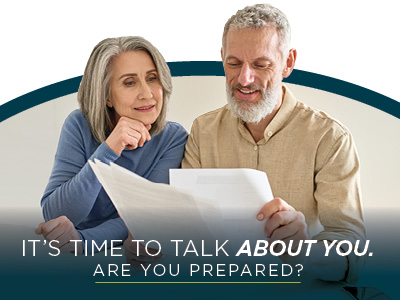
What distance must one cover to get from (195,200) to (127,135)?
318 mm

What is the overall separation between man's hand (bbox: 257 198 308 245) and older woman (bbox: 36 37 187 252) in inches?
13.8

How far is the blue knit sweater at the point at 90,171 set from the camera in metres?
1.44

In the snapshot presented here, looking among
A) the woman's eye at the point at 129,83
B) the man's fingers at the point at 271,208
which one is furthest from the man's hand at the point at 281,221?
the woman's eye at the point at 129,83

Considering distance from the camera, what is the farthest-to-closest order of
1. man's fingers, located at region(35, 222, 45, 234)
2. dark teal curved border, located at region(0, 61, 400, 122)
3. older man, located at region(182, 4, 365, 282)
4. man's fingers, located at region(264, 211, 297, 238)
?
dark teal curved border, located at region(0, 61, 400, 122) < man's fingers, located at region(35, 222, 45, 234) < older man, located at region(182, 4, 365, 282) < man's fingers, located at region(264, 211, 297, 238)

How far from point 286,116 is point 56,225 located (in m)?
0.65

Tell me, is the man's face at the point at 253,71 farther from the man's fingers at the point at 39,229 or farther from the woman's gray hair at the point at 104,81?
the man's fingers at the point at 39,229

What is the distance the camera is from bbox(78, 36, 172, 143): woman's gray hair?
1510 mm

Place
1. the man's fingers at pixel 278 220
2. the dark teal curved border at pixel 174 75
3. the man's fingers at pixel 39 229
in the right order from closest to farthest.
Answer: the man's fingers at pixel 278 220, the man's fingers at pixel 39 229, the dark teal curved border at pixel 174 75

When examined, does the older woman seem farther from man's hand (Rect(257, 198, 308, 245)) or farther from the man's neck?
man's hand (Rect(257, 198, 308, 245))

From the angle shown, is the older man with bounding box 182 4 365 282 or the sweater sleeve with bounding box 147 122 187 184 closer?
the older man with bounding box 182 4 365 282

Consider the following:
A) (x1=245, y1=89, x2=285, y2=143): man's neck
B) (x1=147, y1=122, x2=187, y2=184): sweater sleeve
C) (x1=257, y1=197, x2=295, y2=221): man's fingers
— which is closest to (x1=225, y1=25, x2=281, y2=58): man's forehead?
(x1=245, y1=89, x2=285, y2=143): man's neck

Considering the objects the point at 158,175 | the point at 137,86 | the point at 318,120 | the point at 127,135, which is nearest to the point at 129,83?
the point at 137,86

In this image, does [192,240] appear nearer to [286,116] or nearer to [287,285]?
[287,285]

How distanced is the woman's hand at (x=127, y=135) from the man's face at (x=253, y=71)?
24cm
